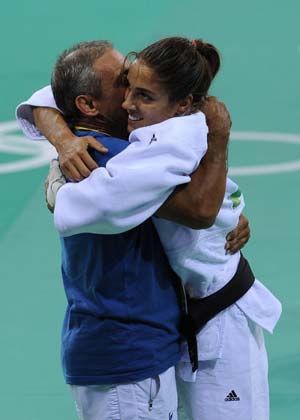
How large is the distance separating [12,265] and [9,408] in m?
1.49

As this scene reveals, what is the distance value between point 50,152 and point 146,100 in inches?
183

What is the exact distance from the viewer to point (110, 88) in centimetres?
376

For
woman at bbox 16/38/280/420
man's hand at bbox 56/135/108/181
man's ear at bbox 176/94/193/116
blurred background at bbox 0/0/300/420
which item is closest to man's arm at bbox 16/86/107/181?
man's hand at bbox 56/135/108/181

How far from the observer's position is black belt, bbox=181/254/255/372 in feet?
12.8

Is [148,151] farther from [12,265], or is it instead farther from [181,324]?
[12,265]

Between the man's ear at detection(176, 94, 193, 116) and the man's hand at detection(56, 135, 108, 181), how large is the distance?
0.26 m

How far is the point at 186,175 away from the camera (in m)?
3.56

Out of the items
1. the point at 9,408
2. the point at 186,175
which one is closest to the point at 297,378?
the point at 9,408

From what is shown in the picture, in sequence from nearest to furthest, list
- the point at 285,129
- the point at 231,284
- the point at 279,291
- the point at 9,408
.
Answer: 1. the point at 231,284
2. the point at 9,408
3. the point at 279,291
4. the point at 285,129

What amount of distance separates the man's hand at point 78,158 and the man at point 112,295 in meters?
0.03

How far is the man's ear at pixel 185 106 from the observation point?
3.66 meters

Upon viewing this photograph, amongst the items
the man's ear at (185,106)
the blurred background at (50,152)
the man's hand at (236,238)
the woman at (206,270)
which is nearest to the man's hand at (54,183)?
the woman at (206,270)

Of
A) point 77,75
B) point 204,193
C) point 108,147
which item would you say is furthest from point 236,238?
point 77,75

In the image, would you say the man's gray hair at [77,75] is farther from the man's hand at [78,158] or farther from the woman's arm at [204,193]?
the woman's arm at [204,193]
